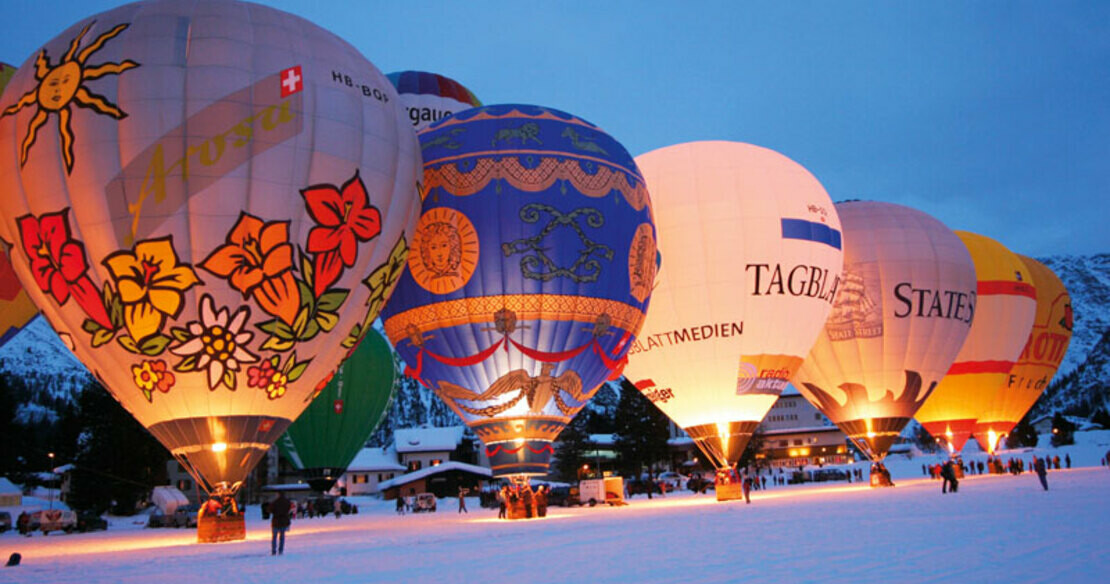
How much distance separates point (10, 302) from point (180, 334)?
6.66 m

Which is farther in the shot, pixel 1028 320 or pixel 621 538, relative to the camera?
pixel 1028 320

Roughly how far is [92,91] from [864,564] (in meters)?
12.3

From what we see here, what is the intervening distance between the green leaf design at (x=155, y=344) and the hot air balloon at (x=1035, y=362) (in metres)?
27.5

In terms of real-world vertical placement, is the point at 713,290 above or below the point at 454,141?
below

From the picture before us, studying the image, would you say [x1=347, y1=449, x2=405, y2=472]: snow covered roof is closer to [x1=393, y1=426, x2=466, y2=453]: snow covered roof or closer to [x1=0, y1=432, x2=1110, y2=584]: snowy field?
[x1=393, y1=426, x2=466, y2=453]: snow covered roof

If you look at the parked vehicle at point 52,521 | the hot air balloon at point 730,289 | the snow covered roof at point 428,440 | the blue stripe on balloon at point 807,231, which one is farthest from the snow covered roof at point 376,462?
the blue stripe on balloon at point 807,231

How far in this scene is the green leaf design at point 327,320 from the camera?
14.7 meters

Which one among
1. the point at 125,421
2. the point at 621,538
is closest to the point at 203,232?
the point at 621,538

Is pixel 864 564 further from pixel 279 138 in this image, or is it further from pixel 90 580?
pixel 279 138

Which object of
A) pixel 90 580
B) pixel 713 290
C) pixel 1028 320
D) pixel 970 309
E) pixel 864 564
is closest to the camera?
pixel 864 564

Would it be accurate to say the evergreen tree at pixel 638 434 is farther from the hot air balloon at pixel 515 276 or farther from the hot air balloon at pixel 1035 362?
the hot air balloon at pixel 515 276

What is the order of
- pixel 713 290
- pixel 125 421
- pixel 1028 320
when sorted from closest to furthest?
pixel 713 290 → pixel 1028 320 → pixel 125 421

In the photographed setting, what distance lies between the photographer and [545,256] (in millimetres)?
17156

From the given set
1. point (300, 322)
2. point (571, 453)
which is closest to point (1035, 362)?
point (571, 453)
